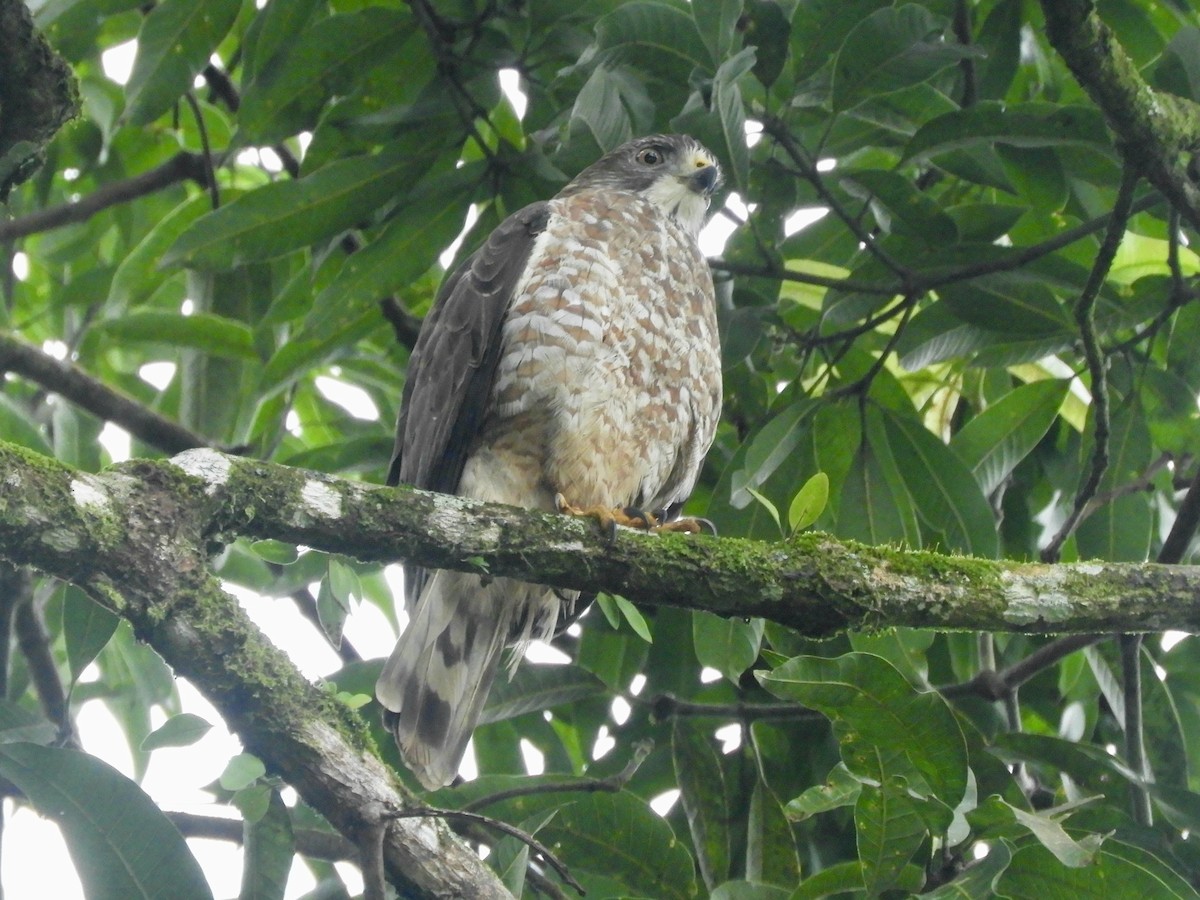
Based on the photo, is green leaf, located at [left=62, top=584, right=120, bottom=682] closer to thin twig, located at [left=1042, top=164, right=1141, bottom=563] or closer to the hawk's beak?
thin twig, located at [left=1042, top=164, right=1141, bottom=563]

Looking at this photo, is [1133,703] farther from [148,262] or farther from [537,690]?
[148,262]

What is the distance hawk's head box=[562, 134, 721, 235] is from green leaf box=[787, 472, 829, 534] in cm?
218

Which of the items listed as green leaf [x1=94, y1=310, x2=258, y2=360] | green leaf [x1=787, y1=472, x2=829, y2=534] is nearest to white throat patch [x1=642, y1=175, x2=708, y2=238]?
green leaf [x1=94, y1=310, x2=258, y2=360]

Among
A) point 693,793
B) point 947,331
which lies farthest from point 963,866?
point 947,331

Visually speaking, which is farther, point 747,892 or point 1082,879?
point 747,892

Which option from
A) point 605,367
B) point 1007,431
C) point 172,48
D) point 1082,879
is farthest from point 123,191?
point 1082,879

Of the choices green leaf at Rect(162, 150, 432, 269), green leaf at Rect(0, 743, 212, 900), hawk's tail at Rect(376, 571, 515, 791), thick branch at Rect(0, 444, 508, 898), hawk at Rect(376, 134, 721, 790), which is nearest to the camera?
thick branch at Rect(0, 444, 508, 898)

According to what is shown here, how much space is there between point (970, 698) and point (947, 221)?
133 cm

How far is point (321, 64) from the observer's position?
382 cm

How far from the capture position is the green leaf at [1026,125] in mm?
3451

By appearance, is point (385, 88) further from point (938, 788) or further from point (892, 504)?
point (938, 788)

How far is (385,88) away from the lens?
156 inches

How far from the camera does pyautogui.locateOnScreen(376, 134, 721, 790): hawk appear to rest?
145 inches

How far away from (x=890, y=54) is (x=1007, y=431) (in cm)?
115
